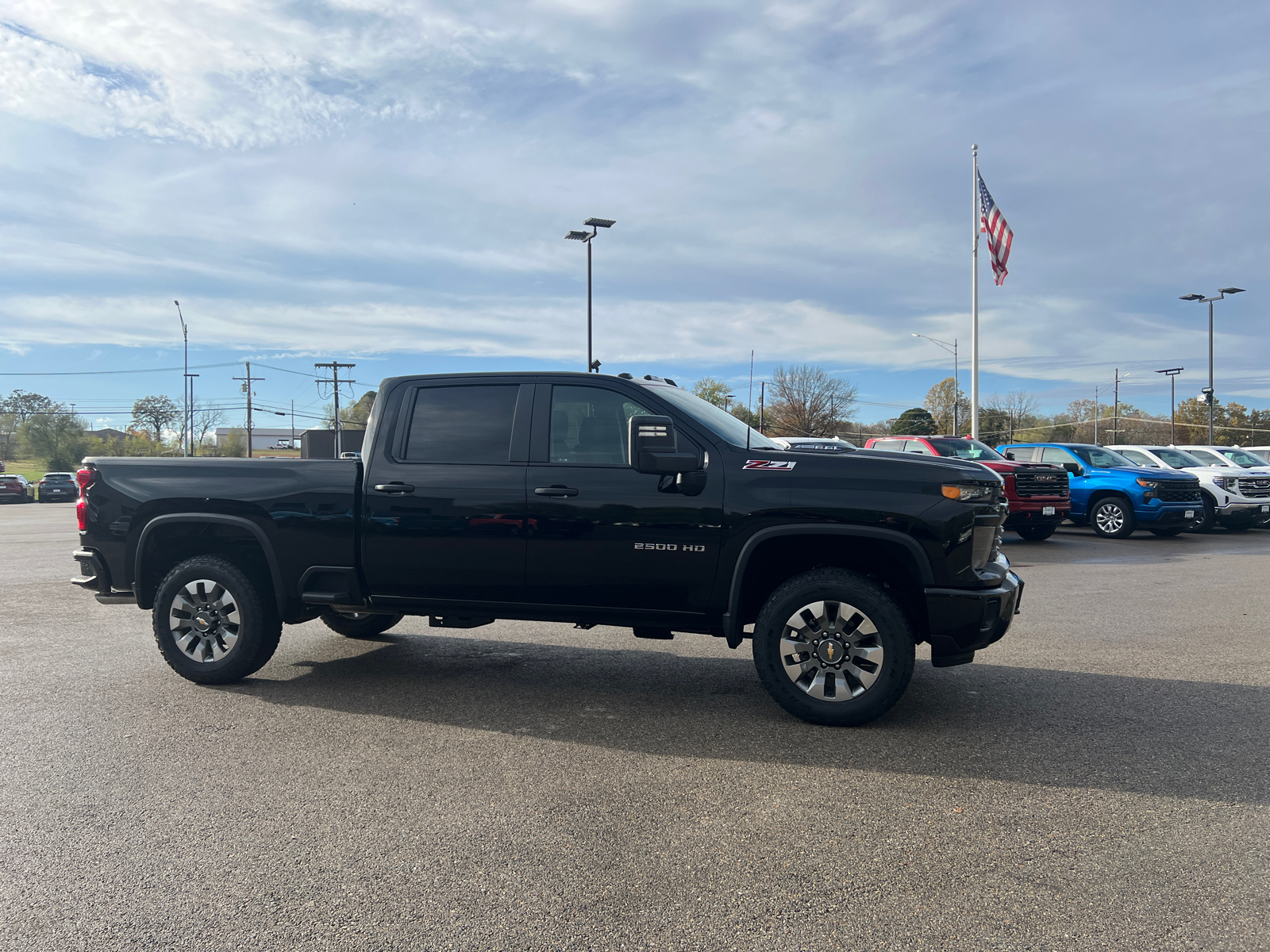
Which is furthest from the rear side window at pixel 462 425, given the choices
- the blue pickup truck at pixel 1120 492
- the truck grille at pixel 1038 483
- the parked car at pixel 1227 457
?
the parked car at pixel 1227 457

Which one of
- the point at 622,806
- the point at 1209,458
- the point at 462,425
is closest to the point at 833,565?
the point at 622,806

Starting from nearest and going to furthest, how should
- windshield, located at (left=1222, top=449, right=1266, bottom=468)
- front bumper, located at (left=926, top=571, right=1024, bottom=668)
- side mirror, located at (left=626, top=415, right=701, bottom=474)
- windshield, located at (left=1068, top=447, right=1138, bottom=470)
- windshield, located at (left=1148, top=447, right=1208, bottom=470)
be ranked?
front bumper, located at (left=926, top=571, right=1024, bottom=668)
side mirror, located at (left=626, top=415, right=701, bottom=474)
windshield, located at (left=1068, top=447, right=1138, bottom=470)
windshield, located at (left=1148, top=447, right=1208, bottom=470)
windshield, located at (left=1222, top=449, right=1266, bottom=468)

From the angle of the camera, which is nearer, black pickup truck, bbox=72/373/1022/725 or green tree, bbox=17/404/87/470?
black pickup truck, bbox=72/373/1022/725

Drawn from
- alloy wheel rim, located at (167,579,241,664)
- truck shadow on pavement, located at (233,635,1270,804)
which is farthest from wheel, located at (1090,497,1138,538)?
alloy wheel rim, located at (167,579,241,664)

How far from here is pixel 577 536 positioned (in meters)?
5.32

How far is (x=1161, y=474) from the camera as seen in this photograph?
17078 millimetres

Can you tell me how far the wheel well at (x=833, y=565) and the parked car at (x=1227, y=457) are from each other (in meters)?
18.8

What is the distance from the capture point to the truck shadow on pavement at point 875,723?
14.4 ft

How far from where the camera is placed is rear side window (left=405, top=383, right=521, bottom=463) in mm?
5676

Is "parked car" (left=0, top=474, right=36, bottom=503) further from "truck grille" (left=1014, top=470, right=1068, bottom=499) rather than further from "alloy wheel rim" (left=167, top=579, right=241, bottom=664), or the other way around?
"alloy wheel rim" (left=167, top=579, right=241, bottom=664)

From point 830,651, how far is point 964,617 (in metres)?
0.73

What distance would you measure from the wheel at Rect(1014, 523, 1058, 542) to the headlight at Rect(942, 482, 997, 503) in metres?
12.0

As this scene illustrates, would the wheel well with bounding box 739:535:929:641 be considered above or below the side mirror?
below

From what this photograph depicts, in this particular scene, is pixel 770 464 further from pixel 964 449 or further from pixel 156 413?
pixel 156 413
